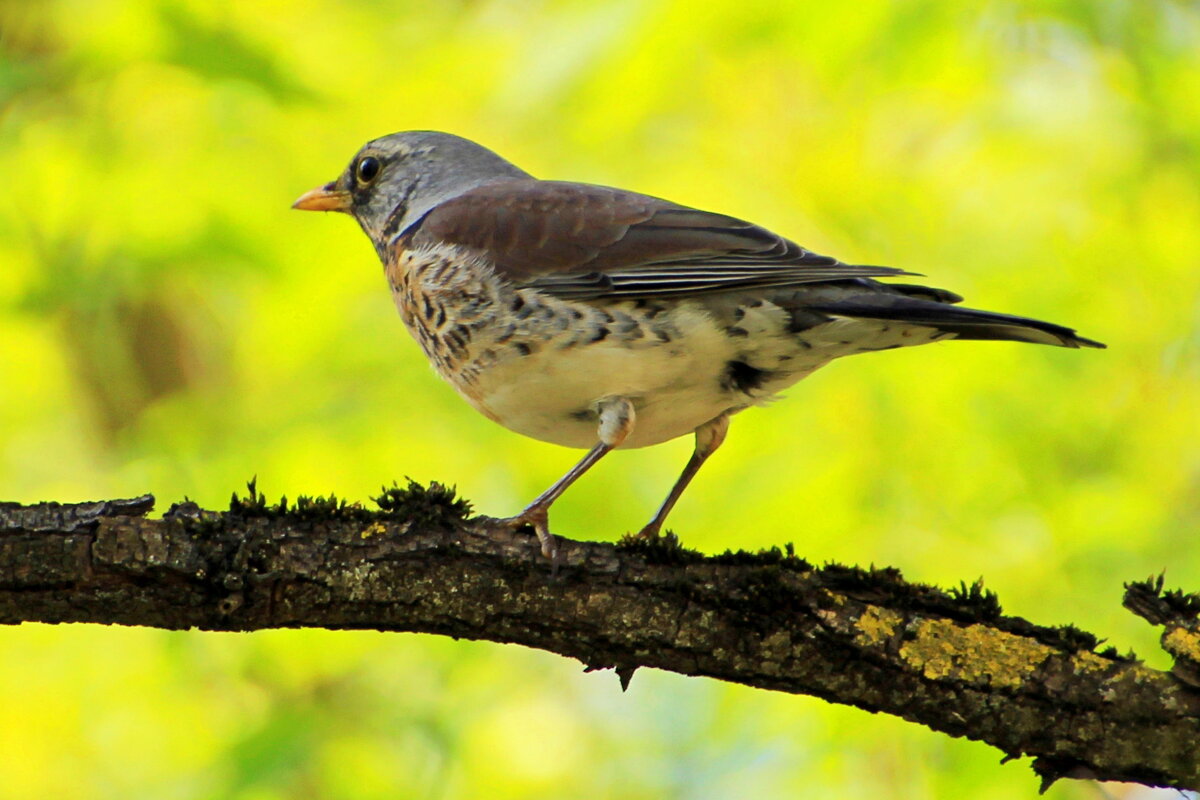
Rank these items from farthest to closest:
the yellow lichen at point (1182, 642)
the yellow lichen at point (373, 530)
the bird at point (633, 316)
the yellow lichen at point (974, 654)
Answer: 1. the bird at point (633, 316)
2. the yellow lichen at point (373, 530)
3. the yellow lichen at point (974, 654)
4. the yellow lichen at point (1182, 642)

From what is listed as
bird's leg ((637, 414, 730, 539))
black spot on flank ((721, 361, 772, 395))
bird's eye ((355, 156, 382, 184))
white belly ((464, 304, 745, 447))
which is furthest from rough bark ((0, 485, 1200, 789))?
bird's eye ((355, 156, 382, 184))

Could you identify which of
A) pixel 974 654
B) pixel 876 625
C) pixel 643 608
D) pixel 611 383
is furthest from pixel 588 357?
pixel 974 654

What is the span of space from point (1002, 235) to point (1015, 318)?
74.1 inches

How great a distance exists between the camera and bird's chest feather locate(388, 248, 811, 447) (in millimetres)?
4027

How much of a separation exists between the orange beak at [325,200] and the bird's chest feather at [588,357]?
49.6 inches

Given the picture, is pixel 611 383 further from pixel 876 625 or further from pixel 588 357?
pixel 876 625

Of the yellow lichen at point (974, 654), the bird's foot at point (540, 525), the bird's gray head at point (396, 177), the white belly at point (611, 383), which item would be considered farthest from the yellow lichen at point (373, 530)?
the bird's gray head at point (396, 177)

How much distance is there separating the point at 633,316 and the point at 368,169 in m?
1.91

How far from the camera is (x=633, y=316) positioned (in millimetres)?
4062

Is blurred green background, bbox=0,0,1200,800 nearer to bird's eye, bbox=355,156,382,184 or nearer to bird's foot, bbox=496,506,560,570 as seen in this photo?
bird's eye, bbox=355,156,382,184

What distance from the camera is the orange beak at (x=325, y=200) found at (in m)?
5.31

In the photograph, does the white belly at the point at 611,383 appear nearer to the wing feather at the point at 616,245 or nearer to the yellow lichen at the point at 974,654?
the wing feather at the point at 616,245

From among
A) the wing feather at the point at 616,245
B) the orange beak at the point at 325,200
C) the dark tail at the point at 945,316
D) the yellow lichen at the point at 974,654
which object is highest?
the orange beak at the point at 325,200

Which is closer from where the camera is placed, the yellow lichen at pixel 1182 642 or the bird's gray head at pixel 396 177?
the yellow lichen at pixel 1182 642
